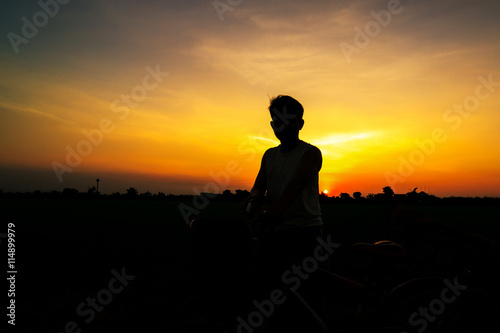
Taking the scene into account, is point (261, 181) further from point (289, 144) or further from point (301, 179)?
point (301, 179)

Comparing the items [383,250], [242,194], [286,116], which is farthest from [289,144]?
[383,250]

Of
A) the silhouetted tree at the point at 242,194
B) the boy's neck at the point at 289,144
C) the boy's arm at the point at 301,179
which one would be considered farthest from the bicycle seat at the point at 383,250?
the silhouetted tree at the point at 242,194

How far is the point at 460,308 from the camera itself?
347 centimetres

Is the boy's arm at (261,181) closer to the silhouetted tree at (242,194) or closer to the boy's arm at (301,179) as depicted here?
the silhouetted tree at (242,194)

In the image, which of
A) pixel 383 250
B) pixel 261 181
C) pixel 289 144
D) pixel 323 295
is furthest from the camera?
pixel 261 181

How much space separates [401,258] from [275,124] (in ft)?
4.61

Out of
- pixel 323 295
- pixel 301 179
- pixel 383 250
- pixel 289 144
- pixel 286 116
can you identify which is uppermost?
pixel 286 116

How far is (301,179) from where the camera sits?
317cm

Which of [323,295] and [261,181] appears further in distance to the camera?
[261,181]

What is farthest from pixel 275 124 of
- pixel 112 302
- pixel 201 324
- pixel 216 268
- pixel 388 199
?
pixel 388 199

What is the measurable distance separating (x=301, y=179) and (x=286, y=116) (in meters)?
0.53

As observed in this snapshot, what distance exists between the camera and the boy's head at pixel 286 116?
10.8ft

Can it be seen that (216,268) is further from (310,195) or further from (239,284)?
(310,195)

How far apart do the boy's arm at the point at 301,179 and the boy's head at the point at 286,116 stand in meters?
0.23
